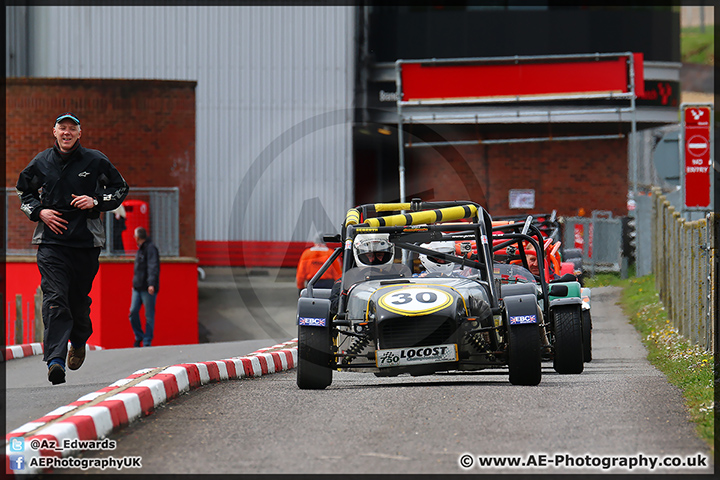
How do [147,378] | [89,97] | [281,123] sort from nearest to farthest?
[147,378] → [89,97] → [281,123]

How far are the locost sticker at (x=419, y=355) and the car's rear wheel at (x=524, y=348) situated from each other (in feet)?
1.62

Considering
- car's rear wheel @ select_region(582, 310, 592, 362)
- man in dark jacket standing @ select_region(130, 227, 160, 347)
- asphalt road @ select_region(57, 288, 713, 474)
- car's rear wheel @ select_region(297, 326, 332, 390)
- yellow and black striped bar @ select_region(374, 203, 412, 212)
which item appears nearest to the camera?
asphalt road @ select_region(57, 288, 713, 474)

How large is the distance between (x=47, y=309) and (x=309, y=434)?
118 inches

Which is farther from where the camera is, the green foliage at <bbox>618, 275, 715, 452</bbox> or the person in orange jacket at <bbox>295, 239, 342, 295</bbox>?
the person in orange jacket at <bbox>295, 239, 342, 295</bbox>

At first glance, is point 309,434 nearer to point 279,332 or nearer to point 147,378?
point 147,378

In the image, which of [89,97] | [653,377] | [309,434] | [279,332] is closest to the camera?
[309,434]

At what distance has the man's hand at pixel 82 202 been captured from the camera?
8031 millimetres

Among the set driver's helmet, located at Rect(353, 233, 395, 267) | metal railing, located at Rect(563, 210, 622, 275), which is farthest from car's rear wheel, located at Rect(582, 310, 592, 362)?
metal railing, located at Rect(563, 210, 622, 275)

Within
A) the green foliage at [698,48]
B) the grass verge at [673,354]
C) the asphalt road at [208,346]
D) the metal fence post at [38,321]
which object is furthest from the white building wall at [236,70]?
the green foliage at [698,48]

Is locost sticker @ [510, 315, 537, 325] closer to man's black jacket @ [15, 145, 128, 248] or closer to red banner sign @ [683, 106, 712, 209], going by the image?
man's black jacket @ [15, 145, 128, 248]

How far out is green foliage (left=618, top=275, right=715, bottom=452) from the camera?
22.6ft

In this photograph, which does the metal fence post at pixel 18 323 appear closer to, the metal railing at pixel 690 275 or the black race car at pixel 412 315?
the black race car at pixel 412 315

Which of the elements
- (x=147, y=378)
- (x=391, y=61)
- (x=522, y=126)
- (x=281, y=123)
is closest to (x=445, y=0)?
(x=391, y=61)

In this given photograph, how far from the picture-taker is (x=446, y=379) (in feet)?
31.1
